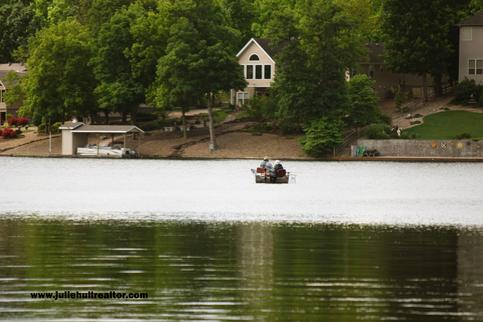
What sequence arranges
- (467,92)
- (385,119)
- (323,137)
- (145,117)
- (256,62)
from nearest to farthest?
(323,137) → (385,119) → (467,92) → (145,117) → (256,62)

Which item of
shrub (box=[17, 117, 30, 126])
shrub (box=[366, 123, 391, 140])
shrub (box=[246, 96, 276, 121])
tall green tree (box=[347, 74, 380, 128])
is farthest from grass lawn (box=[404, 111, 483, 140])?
shrub (box=[17, 117, 30, 126])

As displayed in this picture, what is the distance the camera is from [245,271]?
37.8 metres

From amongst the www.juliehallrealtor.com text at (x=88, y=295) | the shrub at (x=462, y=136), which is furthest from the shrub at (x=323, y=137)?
the www.juliehallrealtor.com text at (x=88, y=295)

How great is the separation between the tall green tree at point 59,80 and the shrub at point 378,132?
32.0 m

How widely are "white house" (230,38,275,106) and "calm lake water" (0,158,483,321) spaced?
66911 millimetres

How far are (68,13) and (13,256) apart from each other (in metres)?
145

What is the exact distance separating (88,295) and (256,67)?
11901cm

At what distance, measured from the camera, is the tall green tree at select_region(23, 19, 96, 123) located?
14050 cm

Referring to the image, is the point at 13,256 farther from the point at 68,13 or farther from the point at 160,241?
the point at 68,13

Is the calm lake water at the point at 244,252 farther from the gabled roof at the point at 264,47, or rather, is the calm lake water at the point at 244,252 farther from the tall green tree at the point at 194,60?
the gabled roof at the point at 264,47

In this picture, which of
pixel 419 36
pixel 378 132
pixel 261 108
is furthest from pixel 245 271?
pixel 419 36

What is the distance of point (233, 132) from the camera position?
134 meters

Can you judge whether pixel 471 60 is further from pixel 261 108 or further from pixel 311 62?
pixel 261 108

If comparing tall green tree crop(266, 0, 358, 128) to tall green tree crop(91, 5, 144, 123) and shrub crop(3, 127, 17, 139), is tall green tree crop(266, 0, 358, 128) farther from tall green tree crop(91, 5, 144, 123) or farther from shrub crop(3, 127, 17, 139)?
shrub crop(3, 127, 17, 139)
